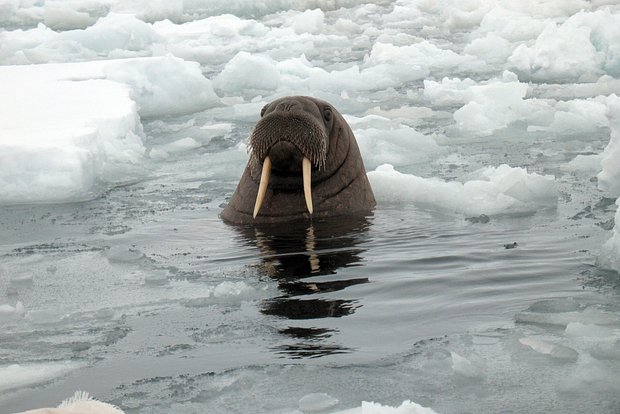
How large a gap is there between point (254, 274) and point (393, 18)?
2175cm

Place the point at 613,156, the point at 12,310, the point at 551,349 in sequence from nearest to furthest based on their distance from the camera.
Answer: the point at 551,349, the point at 12,310, the point at 613,156

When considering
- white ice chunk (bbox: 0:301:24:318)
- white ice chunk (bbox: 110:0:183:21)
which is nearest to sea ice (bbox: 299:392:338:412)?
white ice chunk (bbox: 0:301:24:318)

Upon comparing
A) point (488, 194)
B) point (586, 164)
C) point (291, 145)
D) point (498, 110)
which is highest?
point (498, 110)

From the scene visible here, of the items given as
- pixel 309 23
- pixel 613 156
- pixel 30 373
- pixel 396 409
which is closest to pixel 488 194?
pixel 613 156

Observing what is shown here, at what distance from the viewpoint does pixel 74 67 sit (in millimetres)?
15758

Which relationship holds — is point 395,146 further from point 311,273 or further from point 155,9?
point 155,9

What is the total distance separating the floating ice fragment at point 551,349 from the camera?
159 inches

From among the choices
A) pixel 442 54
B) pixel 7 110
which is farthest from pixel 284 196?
pixel 442 54

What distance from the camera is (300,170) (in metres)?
7.67

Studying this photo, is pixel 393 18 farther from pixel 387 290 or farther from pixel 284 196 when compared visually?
pixel 387 290

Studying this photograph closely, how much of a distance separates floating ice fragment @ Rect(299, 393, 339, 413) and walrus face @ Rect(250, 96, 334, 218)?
144 inches

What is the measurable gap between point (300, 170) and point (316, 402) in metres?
4.12

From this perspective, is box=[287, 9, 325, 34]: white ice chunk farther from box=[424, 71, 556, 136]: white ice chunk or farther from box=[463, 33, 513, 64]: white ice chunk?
box=[424, 71, 556, 136]: white ice chunk

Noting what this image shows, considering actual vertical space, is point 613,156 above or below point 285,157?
below
